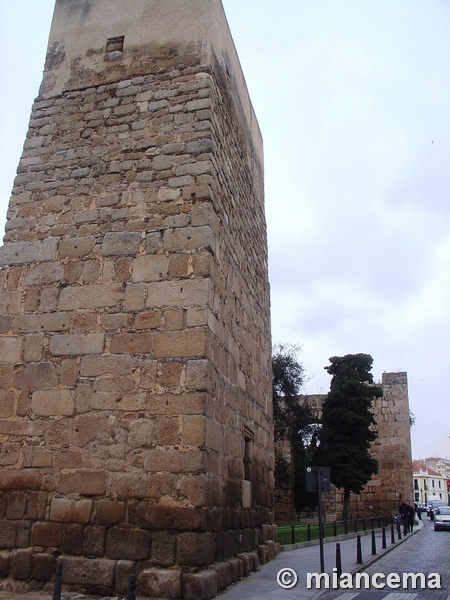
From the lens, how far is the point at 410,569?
8852 millimetres

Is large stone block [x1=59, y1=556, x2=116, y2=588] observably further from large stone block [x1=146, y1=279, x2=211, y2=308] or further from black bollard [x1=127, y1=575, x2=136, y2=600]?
large stone block [x1=146, y1=279, x2=211, y2=308]

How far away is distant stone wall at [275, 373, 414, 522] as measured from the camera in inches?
950

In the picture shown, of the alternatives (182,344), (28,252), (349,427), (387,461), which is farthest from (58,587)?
(387,461)

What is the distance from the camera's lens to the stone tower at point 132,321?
5562mm

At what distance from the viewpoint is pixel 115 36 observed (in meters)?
8.06

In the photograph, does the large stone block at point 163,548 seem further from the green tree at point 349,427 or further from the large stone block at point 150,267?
the green tree at point 349,427

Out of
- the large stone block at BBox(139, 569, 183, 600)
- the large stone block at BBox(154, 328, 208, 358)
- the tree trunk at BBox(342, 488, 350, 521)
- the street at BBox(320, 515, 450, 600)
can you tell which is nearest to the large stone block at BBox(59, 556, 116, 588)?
the large stone block at BBox(139, 569, 183, 600)

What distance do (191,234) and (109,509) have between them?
126 inches

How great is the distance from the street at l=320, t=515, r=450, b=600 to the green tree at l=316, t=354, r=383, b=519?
7.05 metres

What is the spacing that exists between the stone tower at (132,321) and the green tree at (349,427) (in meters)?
14.3

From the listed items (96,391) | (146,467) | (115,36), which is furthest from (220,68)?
(146,467)

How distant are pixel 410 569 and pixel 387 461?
55.4 ft

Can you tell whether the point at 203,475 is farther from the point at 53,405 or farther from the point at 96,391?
the point at 53,405

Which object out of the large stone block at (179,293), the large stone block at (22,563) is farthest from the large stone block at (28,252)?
the large stone block at (22,563)
